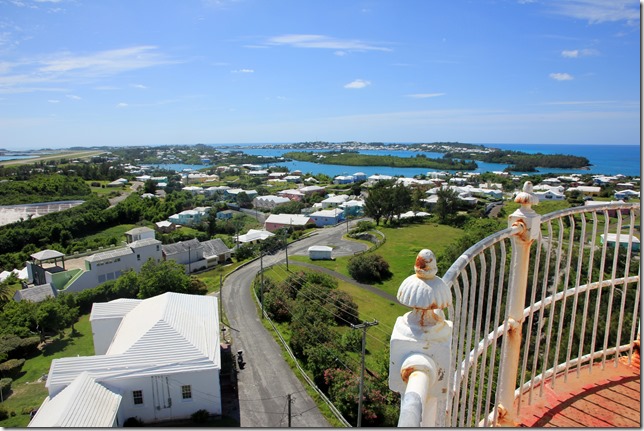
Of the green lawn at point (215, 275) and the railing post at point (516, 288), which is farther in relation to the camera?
the green lawn at point (215, 275)

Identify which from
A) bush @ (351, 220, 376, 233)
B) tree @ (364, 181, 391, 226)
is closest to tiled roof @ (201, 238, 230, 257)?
bush @ (351, 220, 376, 233)

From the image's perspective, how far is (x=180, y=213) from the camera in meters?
40.9

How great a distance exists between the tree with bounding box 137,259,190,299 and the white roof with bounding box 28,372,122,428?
888 centimetres

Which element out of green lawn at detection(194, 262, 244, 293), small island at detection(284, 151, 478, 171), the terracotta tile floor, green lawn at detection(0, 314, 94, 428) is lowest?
green lawn at detection(194, 262, 244, 293)

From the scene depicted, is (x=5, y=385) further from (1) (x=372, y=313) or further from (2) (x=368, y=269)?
(2) (x=368, y=269)

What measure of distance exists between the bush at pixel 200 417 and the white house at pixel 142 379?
4.0 inches

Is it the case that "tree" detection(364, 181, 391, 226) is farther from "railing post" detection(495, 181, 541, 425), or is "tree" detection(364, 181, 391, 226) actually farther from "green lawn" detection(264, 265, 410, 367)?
"railing post" detection(495, 181, 541, 425)

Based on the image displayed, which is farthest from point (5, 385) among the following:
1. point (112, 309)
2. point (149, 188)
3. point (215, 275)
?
point (149, 188)

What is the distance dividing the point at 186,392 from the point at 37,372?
21.7 ft

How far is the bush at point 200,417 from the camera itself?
11.2 m

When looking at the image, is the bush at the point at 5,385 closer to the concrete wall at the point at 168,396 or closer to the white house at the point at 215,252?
the concrete wall at the point at 168,396

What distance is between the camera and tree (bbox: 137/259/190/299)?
750 inches

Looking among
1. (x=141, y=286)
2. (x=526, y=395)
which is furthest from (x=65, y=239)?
(x=526, y=395)

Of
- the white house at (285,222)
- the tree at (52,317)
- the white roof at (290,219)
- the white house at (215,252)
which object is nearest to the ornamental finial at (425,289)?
the tree at (52,317)
